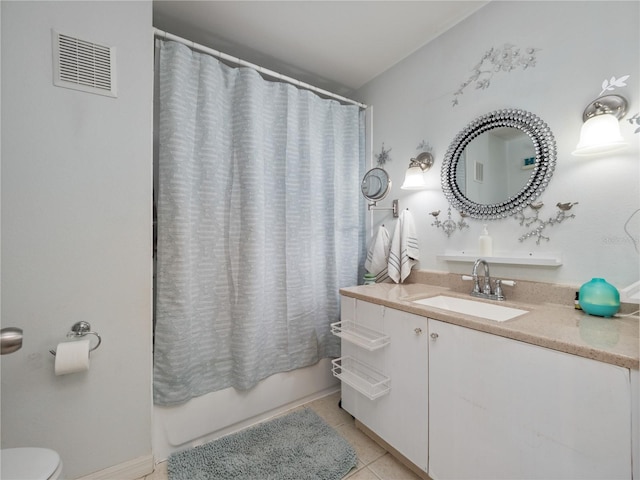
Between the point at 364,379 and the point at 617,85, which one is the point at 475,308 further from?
the point at 617,85

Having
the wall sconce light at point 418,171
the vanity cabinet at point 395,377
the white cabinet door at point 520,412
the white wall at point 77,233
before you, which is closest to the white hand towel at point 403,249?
the wall sconce light at point 418,171

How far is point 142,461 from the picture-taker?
1.32m

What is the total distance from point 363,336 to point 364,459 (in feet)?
2.04

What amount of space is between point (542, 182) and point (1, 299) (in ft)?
7.92

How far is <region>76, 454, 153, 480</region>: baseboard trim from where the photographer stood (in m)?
1.24

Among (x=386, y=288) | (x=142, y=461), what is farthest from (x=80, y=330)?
(x=386, y=288)

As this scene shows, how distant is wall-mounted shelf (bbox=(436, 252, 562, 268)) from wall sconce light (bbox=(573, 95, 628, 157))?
0.48m

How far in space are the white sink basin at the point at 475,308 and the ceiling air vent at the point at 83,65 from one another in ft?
5.99

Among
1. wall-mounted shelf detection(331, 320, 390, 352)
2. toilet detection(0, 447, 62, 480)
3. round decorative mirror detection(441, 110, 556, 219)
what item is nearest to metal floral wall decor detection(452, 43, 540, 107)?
round decorative mirror detection(441, 110, 556, 219)

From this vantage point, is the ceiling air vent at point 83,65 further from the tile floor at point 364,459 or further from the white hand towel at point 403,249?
the tile floor at point 364,459

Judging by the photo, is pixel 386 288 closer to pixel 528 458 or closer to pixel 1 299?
pixel 528 458

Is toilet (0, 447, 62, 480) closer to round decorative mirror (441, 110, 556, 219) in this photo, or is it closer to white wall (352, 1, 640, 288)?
white wall (352, 1, 640, 288)

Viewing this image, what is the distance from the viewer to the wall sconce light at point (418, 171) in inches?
69.8

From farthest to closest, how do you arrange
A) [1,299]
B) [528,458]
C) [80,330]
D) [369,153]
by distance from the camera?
[369,153]
[80,330]
[1,299]
[528,458]
